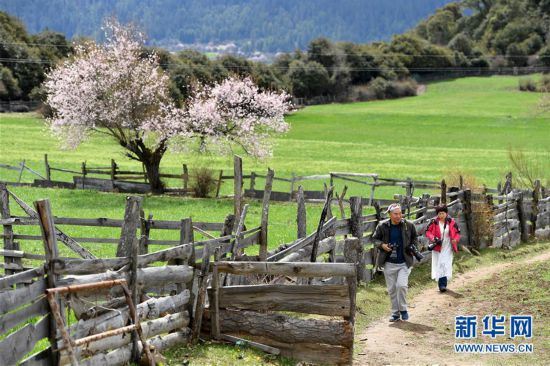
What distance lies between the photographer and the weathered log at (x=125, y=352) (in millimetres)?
9367

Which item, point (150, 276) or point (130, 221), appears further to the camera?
point (150, 276)

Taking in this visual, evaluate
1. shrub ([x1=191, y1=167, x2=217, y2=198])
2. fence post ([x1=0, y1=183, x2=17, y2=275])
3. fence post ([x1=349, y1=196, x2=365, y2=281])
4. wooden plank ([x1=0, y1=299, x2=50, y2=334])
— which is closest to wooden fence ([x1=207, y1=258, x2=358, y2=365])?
wooden plank ([x1=0, y1=299, x2=50, y2=334])

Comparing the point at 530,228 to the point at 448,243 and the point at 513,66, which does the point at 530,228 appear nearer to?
the point at 448,243

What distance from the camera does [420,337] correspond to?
1331cm

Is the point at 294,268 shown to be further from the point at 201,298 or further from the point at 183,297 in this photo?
the point at 183,297

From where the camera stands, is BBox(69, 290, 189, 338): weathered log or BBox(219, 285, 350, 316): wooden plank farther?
BBox(219, 285, 350, 316): wooden plank

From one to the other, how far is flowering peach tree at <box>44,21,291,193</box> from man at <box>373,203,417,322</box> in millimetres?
25469

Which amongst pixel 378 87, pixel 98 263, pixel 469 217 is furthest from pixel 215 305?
pixel 378 87

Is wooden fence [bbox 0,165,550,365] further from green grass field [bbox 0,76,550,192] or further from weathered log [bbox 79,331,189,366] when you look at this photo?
green grass field [bbox 0,76,550,192]

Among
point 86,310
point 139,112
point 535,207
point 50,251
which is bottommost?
point 535,207

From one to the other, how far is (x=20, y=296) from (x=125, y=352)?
1.74m

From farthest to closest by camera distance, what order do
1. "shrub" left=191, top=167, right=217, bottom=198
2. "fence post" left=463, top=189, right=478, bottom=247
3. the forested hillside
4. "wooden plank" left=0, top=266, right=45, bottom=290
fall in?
the forested hillside, "shrub" left=191, top=167, right=217, bottom=198, "fence post" left=463, top=189, right=478, bottom=247, "wooden plank" left=0, top=266, right=45, bottom=290

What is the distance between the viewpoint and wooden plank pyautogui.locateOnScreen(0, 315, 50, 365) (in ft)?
27.6

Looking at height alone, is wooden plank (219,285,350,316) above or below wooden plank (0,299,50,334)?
below
